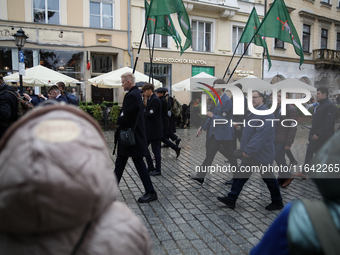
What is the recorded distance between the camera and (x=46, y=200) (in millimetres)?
820

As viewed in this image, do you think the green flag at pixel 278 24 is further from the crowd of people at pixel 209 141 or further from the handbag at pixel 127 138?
the handbag at pixel 127 138

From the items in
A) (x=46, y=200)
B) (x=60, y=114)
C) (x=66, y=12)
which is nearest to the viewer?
(x=46, y=200)

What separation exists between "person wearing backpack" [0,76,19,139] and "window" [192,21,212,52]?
16.6m

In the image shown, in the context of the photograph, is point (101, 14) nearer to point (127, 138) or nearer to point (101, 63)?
point (101, 63)

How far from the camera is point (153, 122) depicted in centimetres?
618

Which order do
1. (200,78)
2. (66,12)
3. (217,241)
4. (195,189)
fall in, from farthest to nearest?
(66,12), (200,78), (195,189), (217,241)

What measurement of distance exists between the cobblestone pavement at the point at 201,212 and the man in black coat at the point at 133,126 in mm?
400

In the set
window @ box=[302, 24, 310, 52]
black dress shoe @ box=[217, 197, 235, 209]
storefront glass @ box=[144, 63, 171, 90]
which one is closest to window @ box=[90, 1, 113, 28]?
storefront glass @ box=[144, 63, 171, 90]

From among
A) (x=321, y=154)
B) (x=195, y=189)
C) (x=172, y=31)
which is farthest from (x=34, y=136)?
(x=172, y=31)

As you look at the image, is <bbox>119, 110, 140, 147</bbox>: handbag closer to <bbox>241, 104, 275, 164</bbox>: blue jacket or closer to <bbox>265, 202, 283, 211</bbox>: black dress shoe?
<bbox>241, 104, 275, 164</bbox>: blue jacket

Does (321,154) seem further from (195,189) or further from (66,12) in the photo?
(66,12)

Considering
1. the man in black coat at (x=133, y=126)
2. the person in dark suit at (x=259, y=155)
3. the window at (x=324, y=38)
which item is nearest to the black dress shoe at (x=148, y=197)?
the man in black coat at (x=133, y=126)

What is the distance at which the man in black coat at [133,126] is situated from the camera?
4.26 m

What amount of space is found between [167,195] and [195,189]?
61 cm
